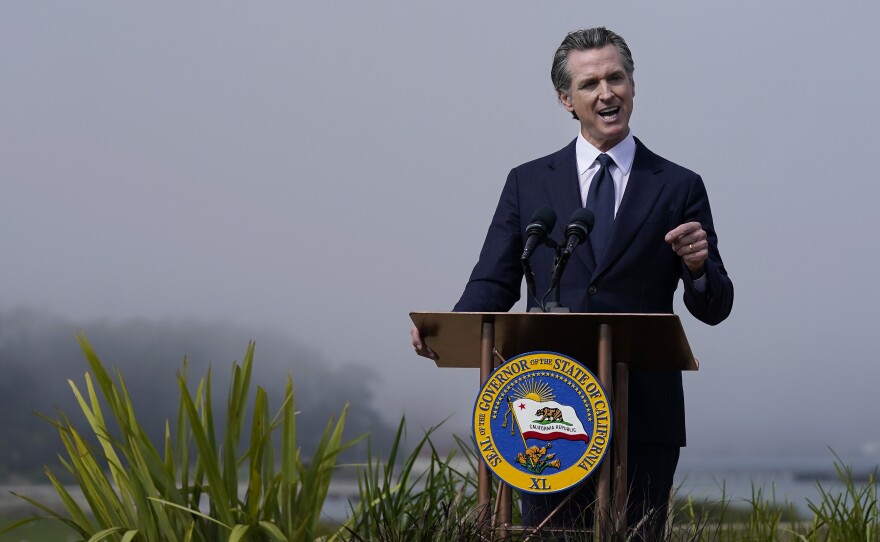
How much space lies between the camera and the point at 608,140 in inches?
132

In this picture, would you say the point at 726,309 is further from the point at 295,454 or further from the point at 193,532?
the point at 193,532

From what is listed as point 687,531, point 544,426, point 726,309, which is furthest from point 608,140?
point 687,531

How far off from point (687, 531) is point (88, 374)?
219 cm

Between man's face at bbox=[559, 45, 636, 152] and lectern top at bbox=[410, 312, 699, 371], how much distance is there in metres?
0.68

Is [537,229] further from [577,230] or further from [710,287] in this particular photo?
[710,287]

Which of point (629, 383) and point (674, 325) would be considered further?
point (629, 383)

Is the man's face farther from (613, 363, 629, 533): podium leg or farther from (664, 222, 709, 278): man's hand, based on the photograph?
(613, 363, 629, 533): podium leg

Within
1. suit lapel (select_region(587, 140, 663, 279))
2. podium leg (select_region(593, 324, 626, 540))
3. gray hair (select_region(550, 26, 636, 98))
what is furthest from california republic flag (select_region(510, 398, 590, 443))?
gray hair (select_region(550, 26, 636, 98))

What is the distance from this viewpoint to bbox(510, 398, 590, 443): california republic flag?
288 centimetres

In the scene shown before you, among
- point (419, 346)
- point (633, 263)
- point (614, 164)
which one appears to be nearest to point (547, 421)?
point (419, 346)

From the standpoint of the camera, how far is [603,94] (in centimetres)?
327

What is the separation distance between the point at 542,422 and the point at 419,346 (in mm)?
437

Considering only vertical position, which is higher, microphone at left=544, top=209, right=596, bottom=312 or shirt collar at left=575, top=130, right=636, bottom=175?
shirt collar at left=575, top=130, right=636, bottom=175

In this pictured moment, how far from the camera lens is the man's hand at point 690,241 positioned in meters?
2.84
